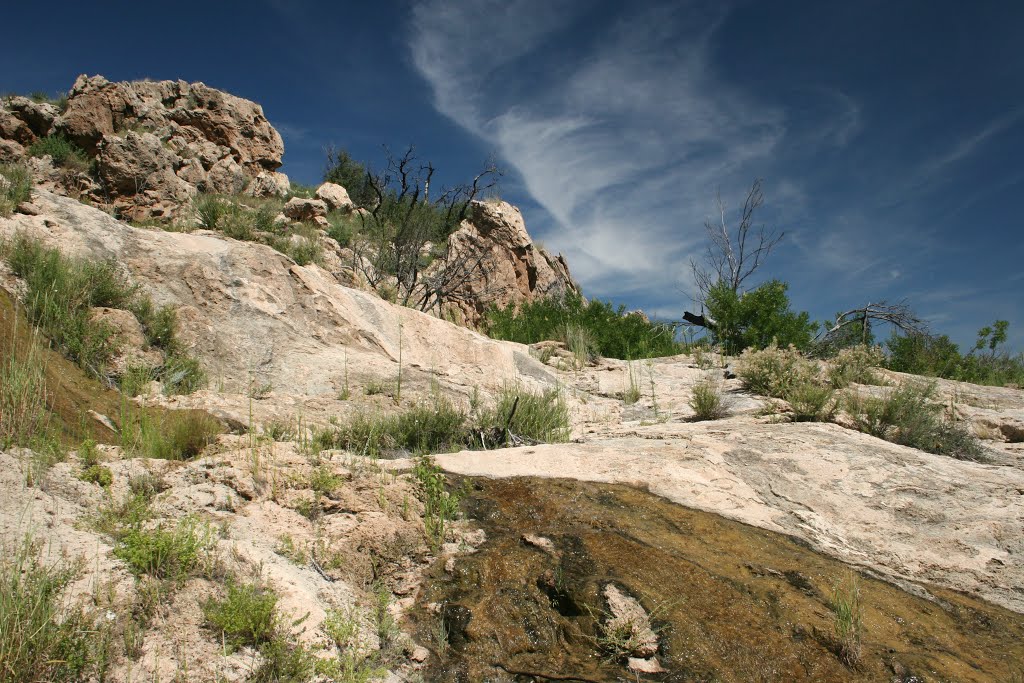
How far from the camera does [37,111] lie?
17.5 m

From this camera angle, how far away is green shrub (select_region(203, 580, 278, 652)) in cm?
196

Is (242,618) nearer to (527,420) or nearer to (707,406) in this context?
(527,420)

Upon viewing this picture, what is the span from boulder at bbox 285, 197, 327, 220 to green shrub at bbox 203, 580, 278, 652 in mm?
19266

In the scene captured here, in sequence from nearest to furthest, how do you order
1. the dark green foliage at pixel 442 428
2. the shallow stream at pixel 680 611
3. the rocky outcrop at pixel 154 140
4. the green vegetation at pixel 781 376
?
the shallow stream at pixel 680 611
the dark green foliage at pixel 442 428
the green vegetation at pixel 781 376
the rocky outcrop at pixel 154 140

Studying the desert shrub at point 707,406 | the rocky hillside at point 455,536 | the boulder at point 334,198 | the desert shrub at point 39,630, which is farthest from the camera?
the boulder at point 334,198

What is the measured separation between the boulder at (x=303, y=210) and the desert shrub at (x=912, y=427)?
18091mm

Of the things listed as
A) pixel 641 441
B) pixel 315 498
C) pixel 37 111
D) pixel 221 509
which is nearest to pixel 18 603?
pixel 221 509

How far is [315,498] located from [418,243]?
395 inches

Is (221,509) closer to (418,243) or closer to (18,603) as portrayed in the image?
(18,603)

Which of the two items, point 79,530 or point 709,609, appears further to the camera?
point 709,609

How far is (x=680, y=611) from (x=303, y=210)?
19.9 metres

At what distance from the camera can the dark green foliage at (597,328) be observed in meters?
10.9

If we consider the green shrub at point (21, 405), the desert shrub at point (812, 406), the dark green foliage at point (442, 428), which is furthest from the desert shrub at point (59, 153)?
the desert shrub at point (812, 406)

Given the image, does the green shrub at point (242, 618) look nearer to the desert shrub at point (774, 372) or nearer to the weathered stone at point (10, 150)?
the desert shrub at point (774, 372)
